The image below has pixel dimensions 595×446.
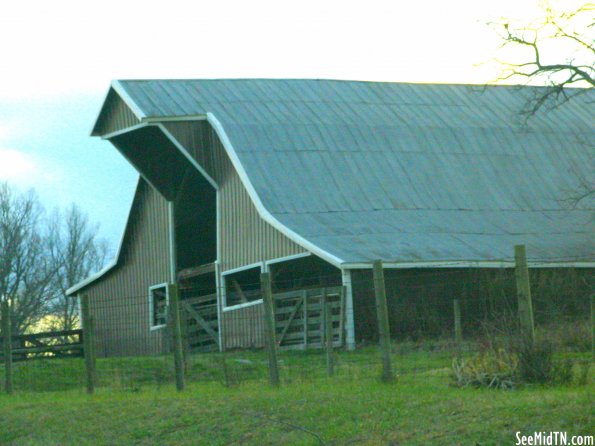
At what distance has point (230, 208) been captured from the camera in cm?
3322

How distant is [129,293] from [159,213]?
2996 millimetres

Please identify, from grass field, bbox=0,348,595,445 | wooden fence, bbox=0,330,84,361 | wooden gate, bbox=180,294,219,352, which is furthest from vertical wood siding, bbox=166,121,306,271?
grass field, bbox=0,348,595,445

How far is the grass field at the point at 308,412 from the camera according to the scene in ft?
35.0

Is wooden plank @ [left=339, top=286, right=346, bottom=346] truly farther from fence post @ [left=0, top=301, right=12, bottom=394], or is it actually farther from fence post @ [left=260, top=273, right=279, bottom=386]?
fence post @ [left=260, top=273, right=279, bottom=386]

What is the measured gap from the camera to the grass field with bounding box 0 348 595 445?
10.7m

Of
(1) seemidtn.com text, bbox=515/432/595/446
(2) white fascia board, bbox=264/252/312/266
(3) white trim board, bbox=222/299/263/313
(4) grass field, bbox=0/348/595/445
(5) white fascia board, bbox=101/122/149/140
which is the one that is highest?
(5) white fascia board, bbox=101/122/149/140

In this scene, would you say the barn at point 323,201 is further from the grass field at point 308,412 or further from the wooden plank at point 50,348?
the grass field at point 308,412

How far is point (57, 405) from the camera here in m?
16.0

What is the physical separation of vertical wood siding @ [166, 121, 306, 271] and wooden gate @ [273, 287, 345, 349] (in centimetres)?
193

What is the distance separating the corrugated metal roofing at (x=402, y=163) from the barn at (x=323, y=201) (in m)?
0.06

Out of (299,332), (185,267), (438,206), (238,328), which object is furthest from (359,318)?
(185,267)

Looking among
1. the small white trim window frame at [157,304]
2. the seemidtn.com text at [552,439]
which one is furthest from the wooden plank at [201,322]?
the seemidtn.com text at [552,439]

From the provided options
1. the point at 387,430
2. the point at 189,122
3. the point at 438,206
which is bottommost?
the point at 387,430

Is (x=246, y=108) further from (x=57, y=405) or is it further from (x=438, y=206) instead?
(x=57, y=405)
